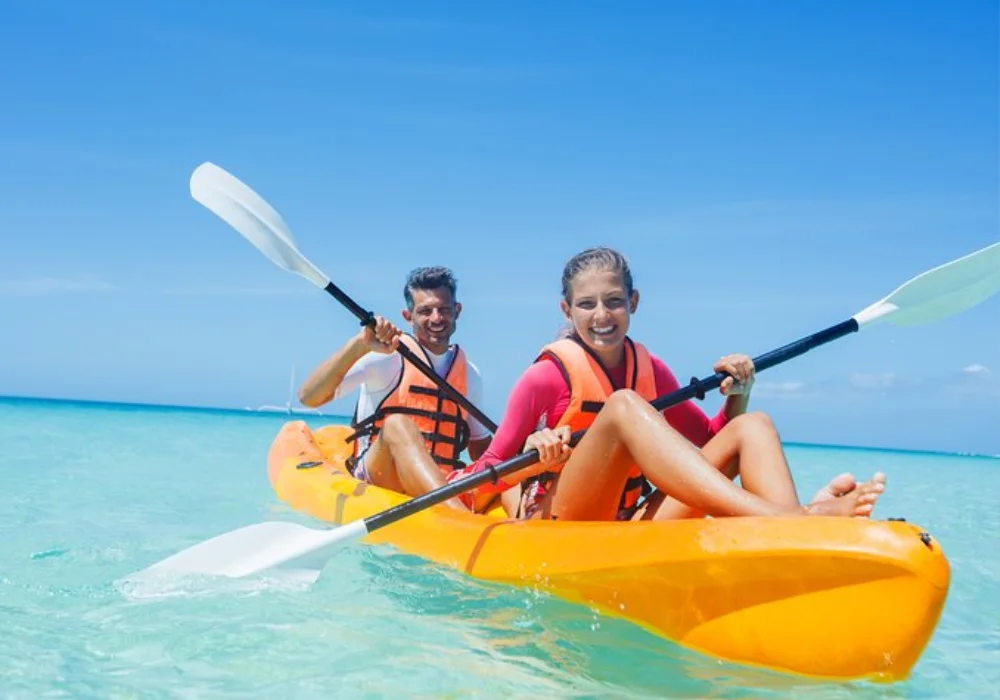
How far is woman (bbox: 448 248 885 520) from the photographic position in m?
2.50

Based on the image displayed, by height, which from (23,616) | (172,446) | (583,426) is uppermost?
(583,426)

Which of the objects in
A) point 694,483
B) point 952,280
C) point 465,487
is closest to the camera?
point 694,483

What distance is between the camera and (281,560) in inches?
125

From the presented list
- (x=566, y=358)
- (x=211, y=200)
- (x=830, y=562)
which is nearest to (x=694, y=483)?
(x=830, y=562)

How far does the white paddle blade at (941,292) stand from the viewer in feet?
13.0

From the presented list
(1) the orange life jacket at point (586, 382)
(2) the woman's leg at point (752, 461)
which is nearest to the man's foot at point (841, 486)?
(2) the woman's leg at point (752, 461)

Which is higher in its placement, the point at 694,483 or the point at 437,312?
the point at 437,312

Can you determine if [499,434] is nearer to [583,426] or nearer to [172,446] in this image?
[583,426]

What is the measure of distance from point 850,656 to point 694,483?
59cm

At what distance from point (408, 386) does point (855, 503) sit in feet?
8.62

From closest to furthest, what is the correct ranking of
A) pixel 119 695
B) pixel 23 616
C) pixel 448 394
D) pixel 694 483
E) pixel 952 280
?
pixel 119 695
pixel 694 483
pixel 23 616
pixel 952 280
pixel 448 394

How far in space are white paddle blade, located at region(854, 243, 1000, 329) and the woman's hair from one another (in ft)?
4.36

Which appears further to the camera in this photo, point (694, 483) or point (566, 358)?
point (566, 358)

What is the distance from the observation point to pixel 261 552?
10.8 ft
